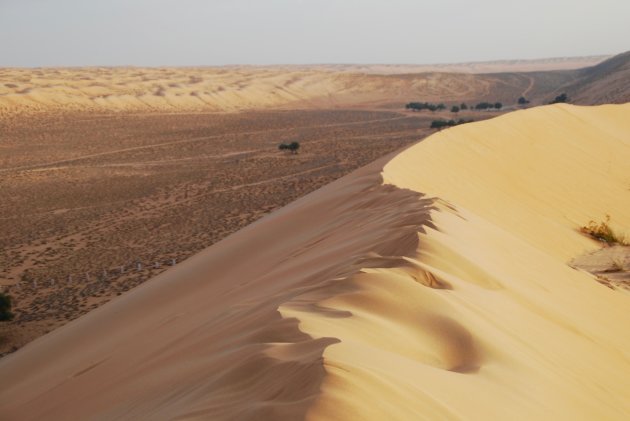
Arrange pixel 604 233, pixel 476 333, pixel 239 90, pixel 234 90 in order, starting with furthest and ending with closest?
pixel 239 90
pixel 234 90
pixel 604 233
pixel 476 333

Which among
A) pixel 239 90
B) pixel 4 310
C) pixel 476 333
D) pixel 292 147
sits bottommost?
pixel 239 90

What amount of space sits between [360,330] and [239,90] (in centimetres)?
6884

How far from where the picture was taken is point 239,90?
7069 cm

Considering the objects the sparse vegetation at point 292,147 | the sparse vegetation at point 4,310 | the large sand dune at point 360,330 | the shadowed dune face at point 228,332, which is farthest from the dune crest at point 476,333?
the sparse vegetation at point 292,147

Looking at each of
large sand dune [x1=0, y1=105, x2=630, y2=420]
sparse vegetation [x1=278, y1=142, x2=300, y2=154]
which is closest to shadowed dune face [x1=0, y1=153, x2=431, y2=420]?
large sand dune [x1=0, y1=105, x2=630, y2=420]

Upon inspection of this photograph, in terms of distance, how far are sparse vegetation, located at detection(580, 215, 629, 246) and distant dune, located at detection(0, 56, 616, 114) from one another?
4727 centimetres

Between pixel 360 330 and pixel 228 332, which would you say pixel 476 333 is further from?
Result: pixel 228 332

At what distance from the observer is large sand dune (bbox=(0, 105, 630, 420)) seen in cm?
300

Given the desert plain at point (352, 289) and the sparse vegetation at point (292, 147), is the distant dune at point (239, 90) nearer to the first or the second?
the sparse vegetation at point (292, 147)

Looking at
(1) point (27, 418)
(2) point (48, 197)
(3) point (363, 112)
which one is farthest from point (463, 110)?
(1) point (27, 418)

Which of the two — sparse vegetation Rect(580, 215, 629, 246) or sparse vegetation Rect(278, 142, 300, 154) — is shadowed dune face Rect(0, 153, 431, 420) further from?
sparse vegetation Rect(278, 142, 300, 154)

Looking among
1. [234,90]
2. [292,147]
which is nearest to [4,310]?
[292,147]

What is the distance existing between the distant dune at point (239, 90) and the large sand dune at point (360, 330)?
46.8m

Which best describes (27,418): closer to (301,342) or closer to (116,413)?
(116,413)
